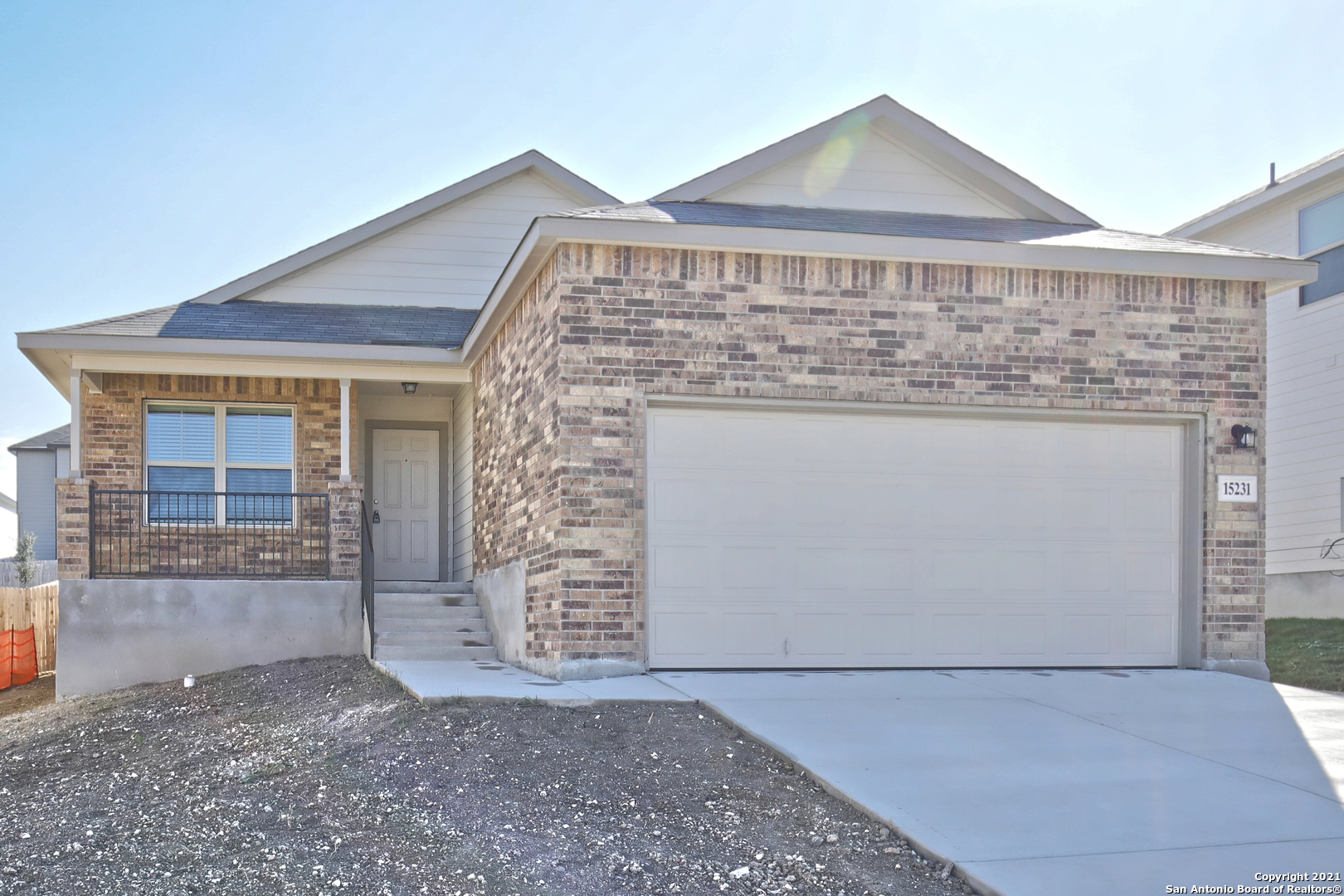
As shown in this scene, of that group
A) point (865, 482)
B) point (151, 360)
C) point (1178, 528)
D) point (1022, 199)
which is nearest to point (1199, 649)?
point (1178, 528)

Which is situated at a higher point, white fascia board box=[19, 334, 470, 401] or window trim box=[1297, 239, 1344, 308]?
window trim box=[1297, 239, 1344, 308]

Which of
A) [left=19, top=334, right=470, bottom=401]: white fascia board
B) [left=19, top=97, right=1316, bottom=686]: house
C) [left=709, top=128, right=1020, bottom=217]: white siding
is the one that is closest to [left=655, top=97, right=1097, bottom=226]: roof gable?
[left=709, top=128, right=1020, bottom=217]: white siding

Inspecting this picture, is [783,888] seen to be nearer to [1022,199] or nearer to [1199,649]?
[1199,649]

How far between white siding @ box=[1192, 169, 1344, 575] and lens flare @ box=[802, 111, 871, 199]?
7045mm

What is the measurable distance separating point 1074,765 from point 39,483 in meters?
30.1

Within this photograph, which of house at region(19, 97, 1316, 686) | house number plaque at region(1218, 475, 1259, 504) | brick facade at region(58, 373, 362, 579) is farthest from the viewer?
brick facade at region(58, 373, 362, 579)

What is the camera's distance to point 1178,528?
10.2m

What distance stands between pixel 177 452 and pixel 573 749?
873 cm

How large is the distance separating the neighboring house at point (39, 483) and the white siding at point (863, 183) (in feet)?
78.0

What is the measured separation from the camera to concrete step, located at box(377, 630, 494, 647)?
1158 centimetres

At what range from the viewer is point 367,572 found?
11961mm

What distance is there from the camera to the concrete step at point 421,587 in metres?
13.6

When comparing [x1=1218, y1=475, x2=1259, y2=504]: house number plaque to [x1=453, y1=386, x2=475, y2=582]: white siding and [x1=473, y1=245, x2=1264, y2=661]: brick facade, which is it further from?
[x1=453, y1=386, x2=475, y2=582]: white siding

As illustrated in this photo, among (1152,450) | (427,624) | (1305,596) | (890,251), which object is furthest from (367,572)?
(1305,596)
